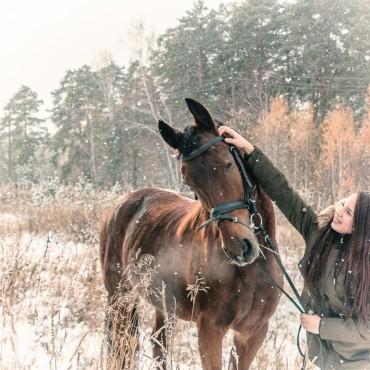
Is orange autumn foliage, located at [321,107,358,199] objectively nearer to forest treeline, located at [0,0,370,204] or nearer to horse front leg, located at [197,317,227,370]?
forest treeline, located at [0,0,370,204]

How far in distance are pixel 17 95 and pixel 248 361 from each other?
5089 centimetres

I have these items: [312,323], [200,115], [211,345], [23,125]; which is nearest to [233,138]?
[200,115]

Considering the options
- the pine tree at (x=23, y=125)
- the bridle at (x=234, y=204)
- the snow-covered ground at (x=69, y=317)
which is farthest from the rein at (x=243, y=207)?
the pine tree at (x=23, y=125)

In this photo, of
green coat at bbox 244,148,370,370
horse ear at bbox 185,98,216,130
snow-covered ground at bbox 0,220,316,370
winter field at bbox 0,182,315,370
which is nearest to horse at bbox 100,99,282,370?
horse ear at bbox 185,98,216,130

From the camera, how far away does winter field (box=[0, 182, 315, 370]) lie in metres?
3.22

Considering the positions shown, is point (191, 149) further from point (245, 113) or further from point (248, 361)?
point (245, 113)

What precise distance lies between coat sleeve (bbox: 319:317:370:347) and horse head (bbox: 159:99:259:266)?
0.49 m

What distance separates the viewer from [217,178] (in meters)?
2.57

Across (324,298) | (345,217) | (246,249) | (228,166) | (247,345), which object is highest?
(228,166)

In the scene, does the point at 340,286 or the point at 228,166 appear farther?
the point at 228,166

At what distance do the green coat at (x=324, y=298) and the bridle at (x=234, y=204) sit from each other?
124 millimetres

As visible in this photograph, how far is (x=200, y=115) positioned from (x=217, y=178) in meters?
0.42

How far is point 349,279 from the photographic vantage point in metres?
2.30

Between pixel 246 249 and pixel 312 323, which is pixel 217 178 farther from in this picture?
pixel 312 323
